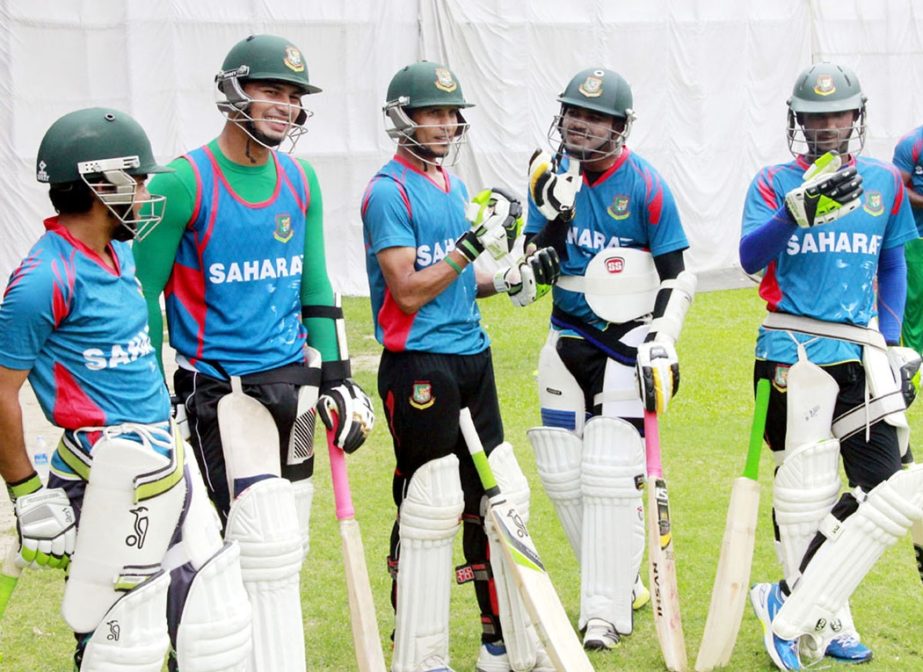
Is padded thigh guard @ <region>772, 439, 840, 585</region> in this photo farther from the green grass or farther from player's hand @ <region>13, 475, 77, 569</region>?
player's hand @ <region>13, 475, 77, 569</region>

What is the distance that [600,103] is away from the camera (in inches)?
185

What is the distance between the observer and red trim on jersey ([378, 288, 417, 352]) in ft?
14.1

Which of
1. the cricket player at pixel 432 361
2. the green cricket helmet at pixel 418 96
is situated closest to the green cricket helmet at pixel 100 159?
the cricket player at pixel 432 361

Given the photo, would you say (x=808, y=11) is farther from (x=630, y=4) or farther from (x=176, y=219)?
(x=176, y=219)

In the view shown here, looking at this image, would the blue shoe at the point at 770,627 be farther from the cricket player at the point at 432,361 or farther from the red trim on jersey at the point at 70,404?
the red trim on jersey at the point at 70,404

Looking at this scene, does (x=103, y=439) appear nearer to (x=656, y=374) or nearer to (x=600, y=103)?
(x=656, y=374)

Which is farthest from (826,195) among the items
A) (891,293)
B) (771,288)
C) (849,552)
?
(849,552)

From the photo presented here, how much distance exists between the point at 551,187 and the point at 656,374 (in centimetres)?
74

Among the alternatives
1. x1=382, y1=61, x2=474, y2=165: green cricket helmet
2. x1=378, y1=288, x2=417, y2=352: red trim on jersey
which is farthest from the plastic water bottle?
x1=382, y1=61, x2=474, y2=165: green cricket helmet

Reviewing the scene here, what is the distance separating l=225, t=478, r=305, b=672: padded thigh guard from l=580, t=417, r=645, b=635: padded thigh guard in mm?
1268

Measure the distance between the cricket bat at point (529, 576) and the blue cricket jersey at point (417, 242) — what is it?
274 mm

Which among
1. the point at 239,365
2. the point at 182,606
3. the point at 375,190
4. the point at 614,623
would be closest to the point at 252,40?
the point at 375,190

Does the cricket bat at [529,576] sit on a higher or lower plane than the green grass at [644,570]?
higher

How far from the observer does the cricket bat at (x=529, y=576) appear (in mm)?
4129
